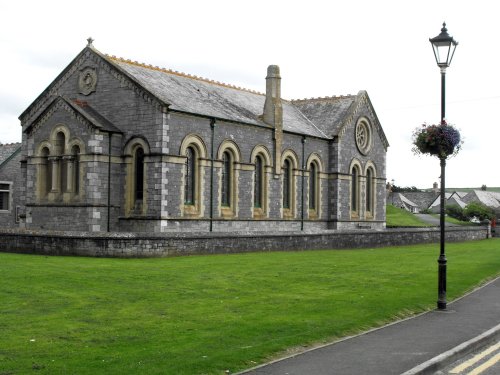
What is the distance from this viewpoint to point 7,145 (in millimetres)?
53375

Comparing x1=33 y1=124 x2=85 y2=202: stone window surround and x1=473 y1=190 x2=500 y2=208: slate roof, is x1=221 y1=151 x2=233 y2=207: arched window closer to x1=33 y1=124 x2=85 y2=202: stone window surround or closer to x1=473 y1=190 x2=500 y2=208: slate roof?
x1=33 y1=124 x2=85 y2=202: stone window surround

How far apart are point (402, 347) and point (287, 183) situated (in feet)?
105

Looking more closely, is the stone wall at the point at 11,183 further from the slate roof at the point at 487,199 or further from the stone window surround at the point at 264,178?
the slate roof at the point at 487,199

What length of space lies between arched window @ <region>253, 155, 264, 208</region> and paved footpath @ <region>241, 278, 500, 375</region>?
82.4 ft

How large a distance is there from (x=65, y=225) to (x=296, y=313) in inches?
895

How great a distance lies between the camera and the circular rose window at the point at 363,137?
48562 millimetres

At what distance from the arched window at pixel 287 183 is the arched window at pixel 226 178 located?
5585 mm

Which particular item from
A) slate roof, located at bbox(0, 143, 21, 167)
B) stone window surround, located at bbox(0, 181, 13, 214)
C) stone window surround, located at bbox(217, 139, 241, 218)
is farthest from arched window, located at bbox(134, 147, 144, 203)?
slate roof, located at bbox(0, 143, 21, 167)

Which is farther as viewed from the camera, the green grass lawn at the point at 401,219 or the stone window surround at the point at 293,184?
the green grass lawn at the point at 401,219

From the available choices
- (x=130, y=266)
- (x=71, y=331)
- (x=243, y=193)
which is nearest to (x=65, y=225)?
(x=243, y=193)

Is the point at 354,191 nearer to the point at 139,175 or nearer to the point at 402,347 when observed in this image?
the point at 139,175

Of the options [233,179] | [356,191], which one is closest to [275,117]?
[233,179]

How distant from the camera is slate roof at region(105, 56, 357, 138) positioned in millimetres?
35875

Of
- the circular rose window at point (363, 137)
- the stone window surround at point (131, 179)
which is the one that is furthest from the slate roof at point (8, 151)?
the circular rose window at point (363, 137)
